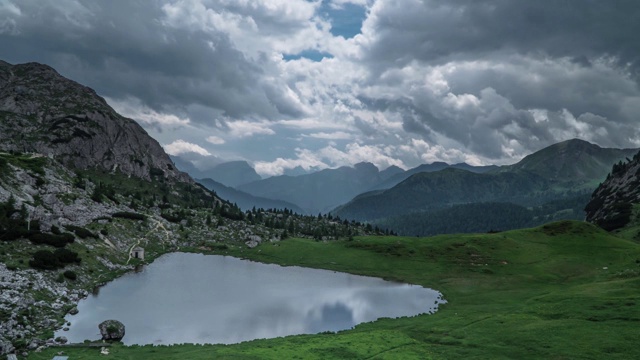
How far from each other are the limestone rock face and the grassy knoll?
410 centimetres

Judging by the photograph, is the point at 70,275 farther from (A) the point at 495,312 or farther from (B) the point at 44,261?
(A) the point at 495,312

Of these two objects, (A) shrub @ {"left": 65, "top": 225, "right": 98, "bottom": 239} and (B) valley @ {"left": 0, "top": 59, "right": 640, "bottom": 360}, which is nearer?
(B) valley @ {"left": 0, "top": 59, "right": 640, "bottom": 360}

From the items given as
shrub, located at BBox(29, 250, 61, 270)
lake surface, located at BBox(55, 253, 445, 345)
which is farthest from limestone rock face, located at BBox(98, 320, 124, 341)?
shrub, located at BBox(29, 250, 61, 270)

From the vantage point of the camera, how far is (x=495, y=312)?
77312mm

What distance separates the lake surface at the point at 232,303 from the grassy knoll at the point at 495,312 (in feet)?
22.2

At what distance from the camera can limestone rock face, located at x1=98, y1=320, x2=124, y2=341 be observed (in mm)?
59625

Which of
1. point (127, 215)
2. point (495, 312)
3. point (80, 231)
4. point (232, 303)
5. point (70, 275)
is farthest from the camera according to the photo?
point (127, 215)

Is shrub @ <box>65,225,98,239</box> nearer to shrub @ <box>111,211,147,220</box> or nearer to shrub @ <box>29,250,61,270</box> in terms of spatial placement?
shrub @ <box>29,250,61,270</box>

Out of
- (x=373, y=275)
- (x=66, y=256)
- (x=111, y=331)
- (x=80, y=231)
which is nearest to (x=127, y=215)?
(x=80, y=231)

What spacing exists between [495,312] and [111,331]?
6757 cm

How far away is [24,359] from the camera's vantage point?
47812 millimetres

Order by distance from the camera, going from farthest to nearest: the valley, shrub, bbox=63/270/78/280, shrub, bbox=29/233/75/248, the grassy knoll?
shrub, bbox=29/233/75/248, shrub, bbox=63/270/78/280, the valley, the grassy knoll

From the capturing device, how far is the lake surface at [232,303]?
222 feet

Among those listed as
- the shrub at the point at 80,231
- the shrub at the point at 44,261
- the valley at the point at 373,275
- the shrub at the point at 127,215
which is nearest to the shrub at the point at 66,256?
the valley at the point at 373,275
